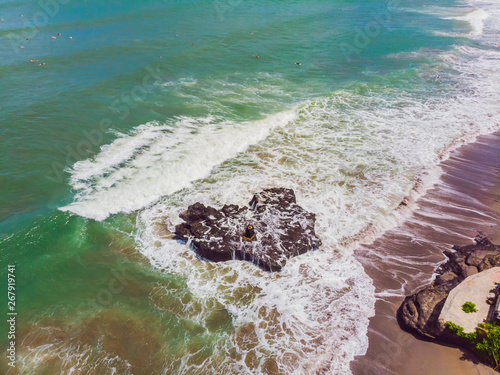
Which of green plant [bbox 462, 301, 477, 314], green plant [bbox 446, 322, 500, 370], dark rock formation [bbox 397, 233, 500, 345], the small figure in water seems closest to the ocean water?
the small figure in water

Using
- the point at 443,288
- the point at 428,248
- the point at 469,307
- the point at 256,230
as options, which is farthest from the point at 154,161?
the point at 469,307

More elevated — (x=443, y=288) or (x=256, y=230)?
(x=256, y=230)

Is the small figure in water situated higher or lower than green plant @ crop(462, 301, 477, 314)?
higher

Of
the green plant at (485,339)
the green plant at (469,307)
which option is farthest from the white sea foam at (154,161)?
the green plant at (485,339)

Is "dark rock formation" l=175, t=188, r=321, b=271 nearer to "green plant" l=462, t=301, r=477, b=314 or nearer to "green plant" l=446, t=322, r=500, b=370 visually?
"green plant" l=462, t=301, r=477, b=314

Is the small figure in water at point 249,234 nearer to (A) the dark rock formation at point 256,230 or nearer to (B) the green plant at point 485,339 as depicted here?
(A) the dark rock formation at point 256,230

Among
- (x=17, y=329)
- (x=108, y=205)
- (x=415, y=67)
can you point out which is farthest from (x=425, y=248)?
(x=415, y=67)

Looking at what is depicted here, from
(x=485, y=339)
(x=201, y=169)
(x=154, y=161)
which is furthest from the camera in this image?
(x=154, y=161)

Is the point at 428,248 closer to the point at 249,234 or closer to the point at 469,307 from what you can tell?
the point at 469,307
